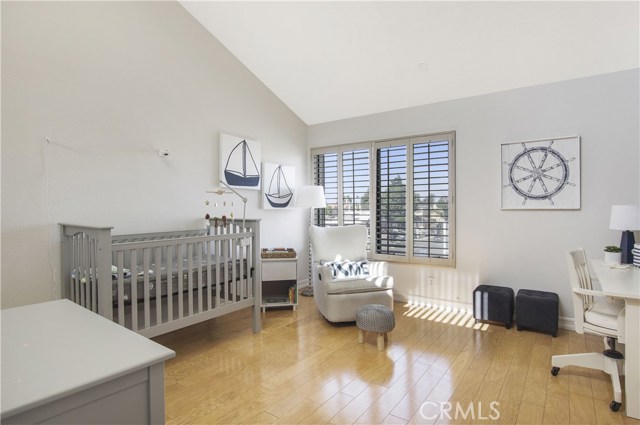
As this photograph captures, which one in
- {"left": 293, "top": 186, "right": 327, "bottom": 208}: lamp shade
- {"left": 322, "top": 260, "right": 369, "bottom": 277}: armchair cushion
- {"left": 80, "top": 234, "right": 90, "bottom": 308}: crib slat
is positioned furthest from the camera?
{"left": 293, "top": 186, "right": 327, "bottom": 208}: lamp shade

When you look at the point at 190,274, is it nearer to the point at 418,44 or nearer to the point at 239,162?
the point at 239,162

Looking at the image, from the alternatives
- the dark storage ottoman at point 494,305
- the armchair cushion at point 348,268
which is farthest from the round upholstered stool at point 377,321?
the dark storage ottoman at point 494,305

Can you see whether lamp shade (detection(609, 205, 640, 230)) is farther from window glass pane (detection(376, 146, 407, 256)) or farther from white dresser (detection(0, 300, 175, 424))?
white dresser (detection(0, 300, 175, 424))

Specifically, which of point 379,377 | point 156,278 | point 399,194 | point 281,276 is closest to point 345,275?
point 281,276

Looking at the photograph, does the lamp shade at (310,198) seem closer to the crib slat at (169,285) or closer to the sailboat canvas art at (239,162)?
the sailboat canvas art at (239,162)

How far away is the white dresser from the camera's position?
733 mm

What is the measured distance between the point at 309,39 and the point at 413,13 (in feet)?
3.38

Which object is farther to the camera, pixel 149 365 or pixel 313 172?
pixel 313 172

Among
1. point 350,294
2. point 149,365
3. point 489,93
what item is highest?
point 489,93

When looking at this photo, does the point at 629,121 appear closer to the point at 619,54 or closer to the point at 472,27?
the point at 619,54

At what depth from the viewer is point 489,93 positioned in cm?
357

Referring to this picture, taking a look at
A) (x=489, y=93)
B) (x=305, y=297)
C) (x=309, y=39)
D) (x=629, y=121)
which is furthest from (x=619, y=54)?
(x=305, y=297)

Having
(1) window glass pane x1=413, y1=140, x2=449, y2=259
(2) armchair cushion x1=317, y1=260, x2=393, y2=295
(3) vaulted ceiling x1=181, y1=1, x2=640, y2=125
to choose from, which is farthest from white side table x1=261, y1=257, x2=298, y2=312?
(3) vaulted ceiling x1=181, y1=1, x2=640, y2=125

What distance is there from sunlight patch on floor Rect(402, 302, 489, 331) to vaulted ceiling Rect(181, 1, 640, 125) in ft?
7.62
